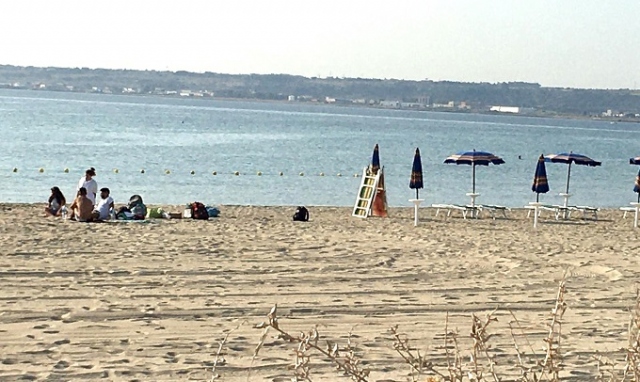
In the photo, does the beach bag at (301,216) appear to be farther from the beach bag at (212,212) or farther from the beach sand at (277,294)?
the beach sand at (277,294)

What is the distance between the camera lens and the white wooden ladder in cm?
1909

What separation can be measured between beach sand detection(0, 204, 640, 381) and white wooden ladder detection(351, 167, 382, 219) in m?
2.69

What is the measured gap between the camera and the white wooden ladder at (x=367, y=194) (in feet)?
62.6

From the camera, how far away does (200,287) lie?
389 inches

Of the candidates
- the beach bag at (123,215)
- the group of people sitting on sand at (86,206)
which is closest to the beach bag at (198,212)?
the beach bag at (123,215)

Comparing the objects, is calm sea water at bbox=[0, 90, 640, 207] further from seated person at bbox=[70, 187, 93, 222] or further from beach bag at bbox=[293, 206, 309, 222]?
seated person at bbox=[70, 187, 93, 222]

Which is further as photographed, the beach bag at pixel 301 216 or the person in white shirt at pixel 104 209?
the beach bag at pixel 301 216

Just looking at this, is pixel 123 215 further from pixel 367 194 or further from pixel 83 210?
pixel 367 194

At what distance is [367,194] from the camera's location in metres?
19.3

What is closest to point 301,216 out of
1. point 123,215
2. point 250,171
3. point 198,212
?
point 198,212

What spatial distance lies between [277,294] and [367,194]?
32.4 feet

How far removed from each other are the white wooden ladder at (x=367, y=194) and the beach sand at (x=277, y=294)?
2689mm

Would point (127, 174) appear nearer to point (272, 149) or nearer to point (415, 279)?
point (272, 149)

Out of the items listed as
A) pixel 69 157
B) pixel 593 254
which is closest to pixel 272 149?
pixel 69 157
